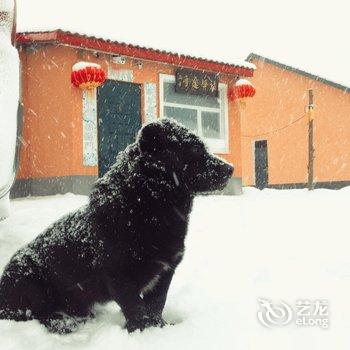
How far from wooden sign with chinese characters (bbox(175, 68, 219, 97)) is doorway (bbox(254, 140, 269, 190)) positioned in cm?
815

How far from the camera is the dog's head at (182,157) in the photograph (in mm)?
2590

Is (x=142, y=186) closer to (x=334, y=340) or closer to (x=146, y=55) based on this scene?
(x=334, y=340)

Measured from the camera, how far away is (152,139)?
8.45 ft

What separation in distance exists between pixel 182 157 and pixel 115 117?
24.8 ft

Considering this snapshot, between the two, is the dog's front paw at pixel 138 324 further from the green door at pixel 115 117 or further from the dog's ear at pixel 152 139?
the green door at pixel 115 117

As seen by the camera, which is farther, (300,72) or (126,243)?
(300,72)

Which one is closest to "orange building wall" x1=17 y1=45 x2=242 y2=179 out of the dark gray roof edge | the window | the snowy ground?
the window

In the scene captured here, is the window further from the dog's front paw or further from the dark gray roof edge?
the dog's front paw

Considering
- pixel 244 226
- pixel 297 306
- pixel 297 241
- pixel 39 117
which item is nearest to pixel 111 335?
pixel 297 306

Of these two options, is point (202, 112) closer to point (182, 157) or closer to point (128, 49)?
point (128, 49)

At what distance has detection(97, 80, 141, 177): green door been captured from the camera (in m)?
9.82

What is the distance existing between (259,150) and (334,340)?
57.4 feet

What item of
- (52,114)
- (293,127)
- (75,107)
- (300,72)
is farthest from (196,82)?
(300,72)

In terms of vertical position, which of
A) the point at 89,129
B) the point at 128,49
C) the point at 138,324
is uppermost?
the point at 128,49
